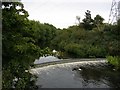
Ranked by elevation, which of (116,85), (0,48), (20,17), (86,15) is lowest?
(116,85)

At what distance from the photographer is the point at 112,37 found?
3078 cm

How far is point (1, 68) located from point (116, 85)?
9442 millimetres

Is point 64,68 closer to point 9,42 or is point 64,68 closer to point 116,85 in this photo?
point 116,85

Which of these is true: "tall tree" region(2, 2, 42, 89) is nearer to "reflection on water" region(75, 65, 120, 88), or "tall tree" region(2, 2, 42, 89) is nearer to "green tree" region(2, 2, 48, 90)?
"green tree" region(2, 2, 48, 90)

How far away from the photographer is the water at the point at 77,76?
653 inches

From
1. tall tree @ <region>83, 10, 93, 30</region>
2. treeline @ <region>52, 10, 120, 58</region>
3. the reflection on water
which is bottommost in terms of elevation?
the reflection on water

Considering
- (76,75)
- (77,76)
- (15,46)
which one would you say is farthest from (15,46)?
(76,75)

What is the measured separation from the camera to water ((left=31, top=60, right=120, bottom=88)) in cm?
1658

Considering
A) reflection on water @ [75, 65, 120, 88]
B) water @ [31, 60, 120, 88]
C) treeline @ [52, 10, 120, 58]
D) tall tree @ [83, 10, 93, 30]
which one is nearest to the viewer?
water @ [31, 60, 120, 88]

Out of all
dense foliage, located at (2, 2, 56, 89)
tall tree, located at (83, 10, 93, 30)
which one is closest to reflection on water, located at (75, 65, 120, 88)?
dense foliage, located at (2, 2, 56, 89)

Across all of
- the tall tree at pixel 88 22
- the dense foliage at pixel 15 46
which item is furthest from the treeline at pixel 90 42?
the dense foliage at pixel 15 46

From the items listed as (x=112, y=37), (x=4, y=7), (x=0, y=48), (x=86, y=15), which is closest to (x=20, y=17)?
(x=4, y=7)

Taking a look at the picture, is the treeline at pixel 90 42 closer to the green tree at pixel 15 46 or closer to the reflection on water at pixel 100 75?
the reflection on water at pixel 100 75

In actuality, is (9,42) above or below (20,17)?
below
